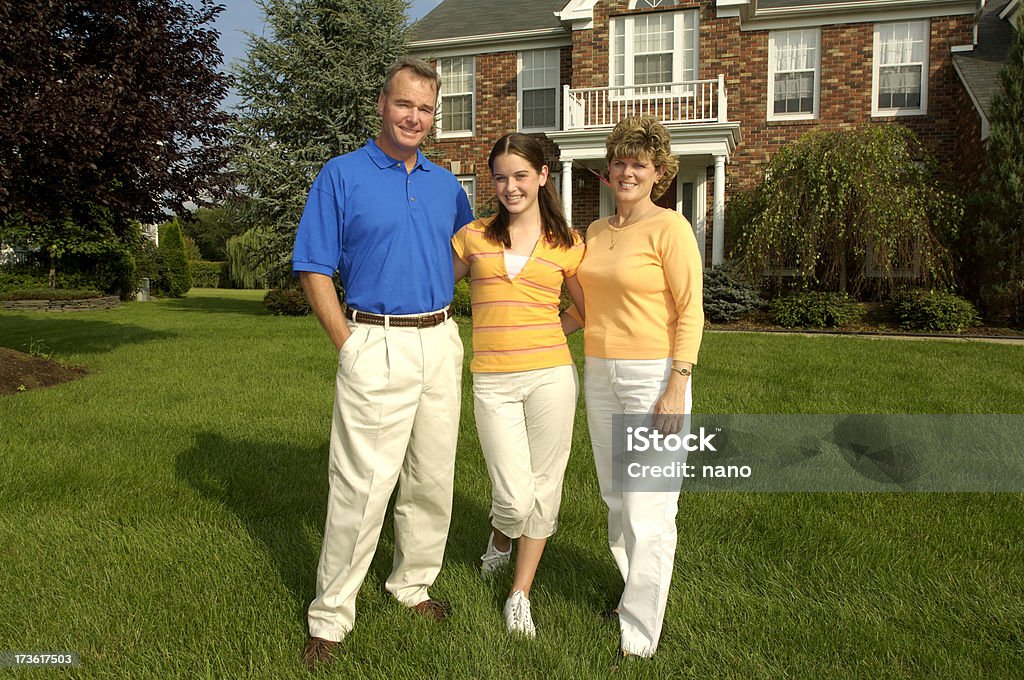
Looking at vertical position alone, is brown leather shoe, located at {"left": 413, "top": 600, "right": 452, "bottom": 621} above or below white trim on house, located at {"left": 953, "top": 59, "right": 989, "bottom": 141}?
below

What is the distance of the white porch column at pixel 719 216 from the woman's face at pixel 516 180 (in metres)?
13.5

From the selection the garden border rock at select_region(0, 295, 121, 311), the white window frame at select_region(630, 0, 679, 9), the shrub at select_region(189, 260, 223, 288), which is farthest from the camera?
the shrub at select_region(189, 260, 223, 288)

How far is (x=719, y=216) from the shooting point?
15.9 metres

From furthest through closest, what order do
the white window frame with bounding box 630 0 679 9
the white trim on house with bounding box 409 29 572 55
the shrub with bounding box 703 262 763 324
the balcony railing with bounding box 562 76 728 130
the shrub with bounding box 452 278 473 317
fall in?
the white trim on house with bounding box 409 29 572 55
the white window frame with bounding box 630 0 679 9
the balcony railing with bounding box 562 76 728 130
the shrub with bounding box 452 278 473 317
the shrub with bounding box 703 262 763 324

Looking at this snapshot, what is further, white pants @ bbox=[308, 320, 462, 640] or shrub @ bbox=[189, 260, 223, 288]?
shrub @ bbox=[189, 260, 223, 288]

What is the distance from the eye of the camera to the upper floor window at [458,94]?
18.9 metres

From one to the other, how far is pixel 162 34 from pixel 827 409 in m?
9.00

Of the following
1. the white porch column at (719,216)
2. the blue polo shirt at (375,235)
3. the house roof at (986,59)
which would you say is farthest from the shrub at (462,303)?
the blue polo shirt at (375,235)

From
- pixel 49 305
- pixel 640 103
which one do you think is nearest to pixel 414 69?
pixel 640 103

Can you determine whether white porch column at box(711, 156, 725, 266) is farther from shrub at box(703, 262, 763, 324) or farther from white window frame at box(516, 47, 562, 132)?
white window frame at box(516, 47, 562, 132)

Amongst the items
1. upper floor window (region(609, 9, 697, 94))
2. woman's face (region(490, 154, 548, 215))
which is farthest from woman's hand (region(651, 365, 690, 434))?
upper floor window (region(609, 9, 697, 94))

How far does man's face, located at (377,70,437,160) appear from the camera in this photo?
9.11 ft

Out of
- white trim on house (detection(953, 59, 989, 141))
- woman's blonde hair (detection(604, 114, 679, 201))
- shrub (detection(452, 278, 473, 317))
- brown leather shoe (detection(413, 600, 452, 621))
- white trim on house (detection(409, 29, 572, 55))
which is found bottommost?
brown leather shoe (detection(413, 600, 452, 621))

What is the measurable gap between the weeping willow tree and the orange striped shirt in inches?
464
